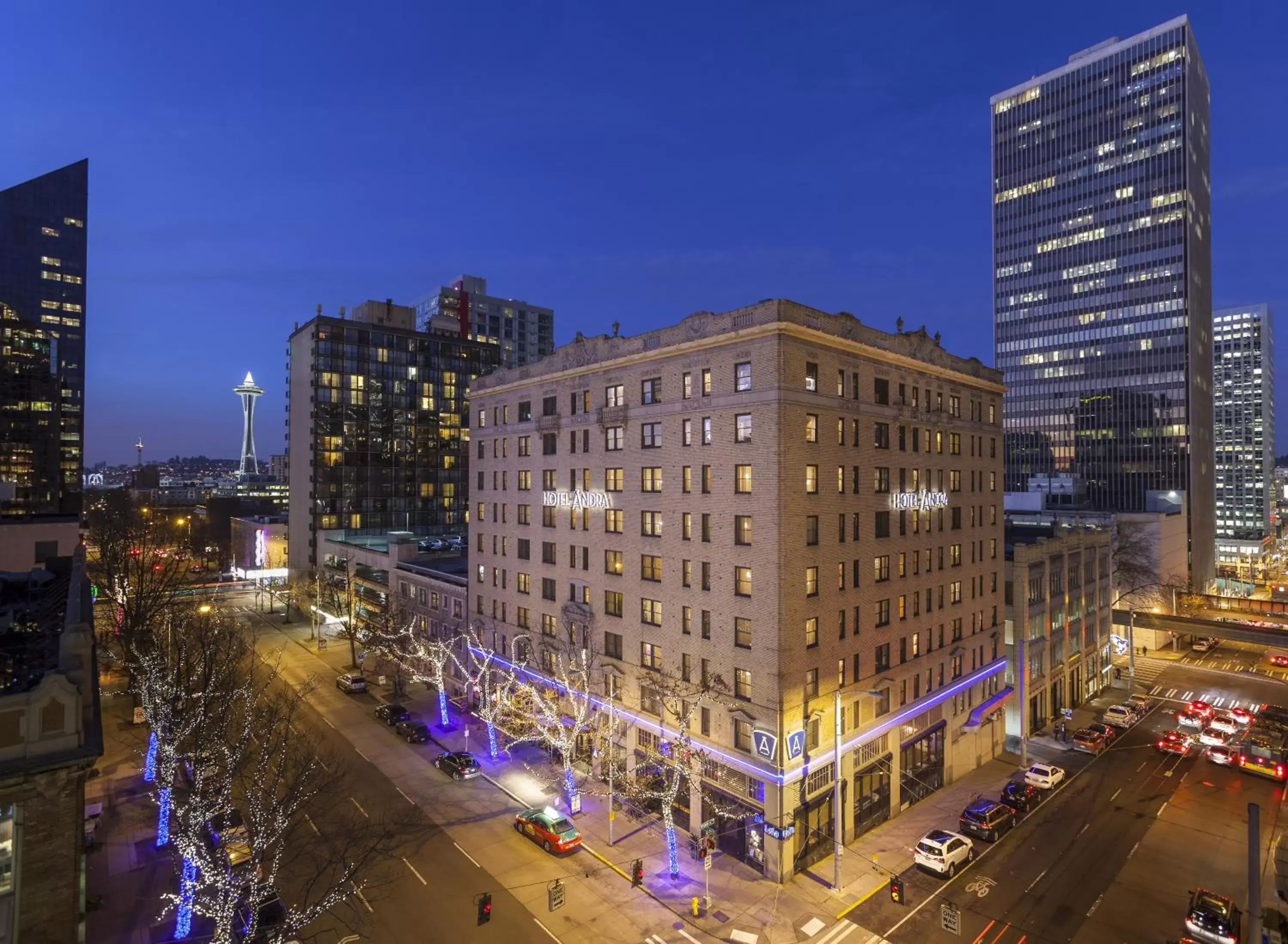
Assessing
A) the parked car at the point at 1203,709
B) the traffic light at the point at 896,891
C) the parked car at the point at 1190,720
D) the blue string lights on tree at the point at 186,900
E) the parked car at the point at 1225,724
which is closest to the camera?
the blue string lights on tree at the point at 186,900

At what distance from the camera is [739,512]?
34281 mm

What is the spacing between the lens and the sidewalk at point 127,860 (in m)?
26.5

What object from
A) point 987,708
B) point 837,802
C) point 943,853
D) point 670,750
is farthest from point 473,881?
point 987,708

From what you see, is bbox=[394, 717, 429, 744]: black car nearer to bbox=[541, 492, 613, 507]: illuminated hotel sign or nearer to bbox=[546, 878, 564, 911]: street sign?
bbox=[541, 492, 613, 507]: illuminated hotel sign

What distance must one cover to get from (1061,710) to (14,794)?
66736 millimetres

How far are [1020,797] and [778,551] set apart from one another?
22769mm

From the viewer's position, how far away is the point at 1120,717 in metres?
54.8

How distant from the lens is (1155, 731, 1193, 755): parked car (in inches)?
1909

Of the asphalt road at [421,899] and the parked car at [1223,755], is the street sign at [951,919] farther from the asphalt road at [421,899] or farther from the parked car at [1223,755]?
the parked car at [1223,755]

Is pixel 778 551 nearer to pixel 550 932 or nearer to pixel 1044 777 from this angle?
pixel 550 932

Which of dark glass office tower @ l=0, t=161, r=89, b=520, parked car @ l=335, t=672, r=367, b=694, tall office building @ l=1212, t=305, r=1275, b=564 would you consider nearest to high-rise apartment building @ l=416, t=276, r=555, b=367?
dark glass office tower @ l=0, t=161, r=89, b=520

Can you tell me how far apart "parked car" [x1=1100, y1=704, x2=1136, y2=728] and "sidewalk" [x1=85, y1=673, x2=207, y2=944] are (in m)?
62.5

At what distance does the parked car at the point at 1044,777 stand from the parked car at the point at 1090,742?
276 inches

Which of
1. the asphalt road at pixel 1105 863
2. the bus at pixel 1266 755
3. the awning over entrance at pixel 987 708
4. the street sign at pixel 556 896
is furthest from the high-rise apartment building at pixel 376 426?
the bus at pixel 1266 755
